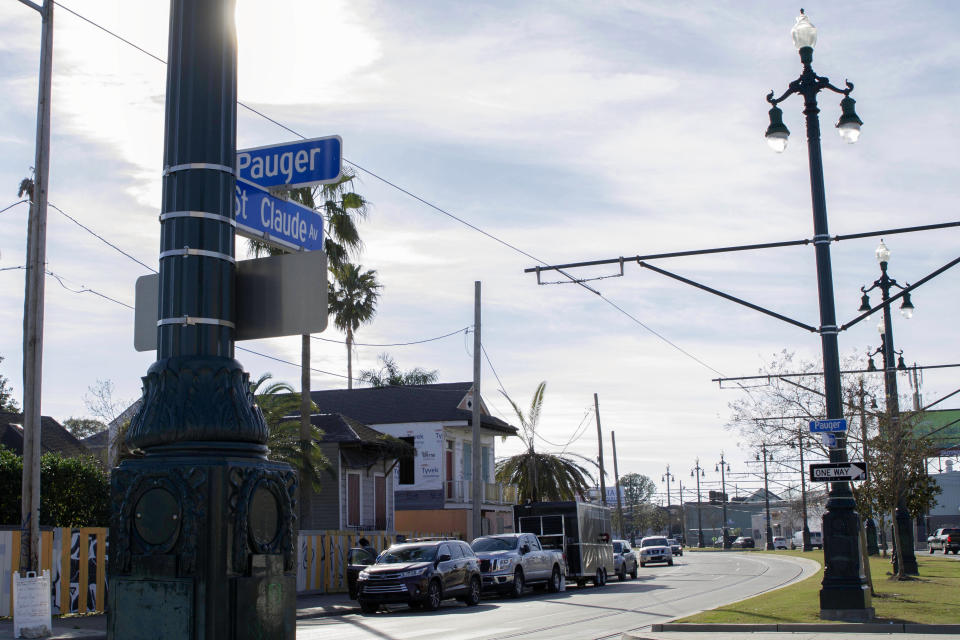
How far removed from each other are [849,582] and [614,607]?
28.0ft

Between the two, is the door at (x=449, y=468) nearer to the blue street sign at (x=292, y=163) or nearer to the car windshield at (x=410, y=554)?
the car windshield at (x=410, y=554)

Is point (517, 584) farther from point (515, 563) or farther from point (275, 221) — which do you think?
point (275, 221)

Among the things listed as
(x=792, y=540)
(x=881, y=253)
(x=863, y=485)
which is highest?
(x=881, y=253)

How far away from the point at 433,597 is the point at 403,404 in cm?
2432

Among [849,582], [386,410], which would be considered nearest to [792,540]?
[386,410]

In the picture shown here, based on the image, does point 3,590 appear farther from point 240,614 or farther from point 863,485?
point 863,485

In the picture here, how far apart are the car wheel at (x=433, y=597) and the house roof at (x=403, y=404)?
21809 mm

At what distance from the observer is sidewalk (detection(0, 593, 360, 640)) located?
659 inches

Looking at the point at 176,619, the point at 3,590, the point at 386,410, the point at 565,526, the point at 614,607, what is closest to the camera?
the point at 176,619

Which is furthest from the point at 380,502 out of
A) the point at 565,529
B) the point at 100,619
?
the point at 100,619

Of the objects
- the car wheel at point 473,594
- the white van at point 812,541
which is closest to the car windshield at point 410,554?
the car wheel at point 473,594

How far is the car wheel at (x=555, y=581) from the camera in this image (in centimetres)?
3203

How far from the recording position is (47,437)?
120ft

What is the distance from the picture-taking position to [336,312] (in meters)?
40.7
